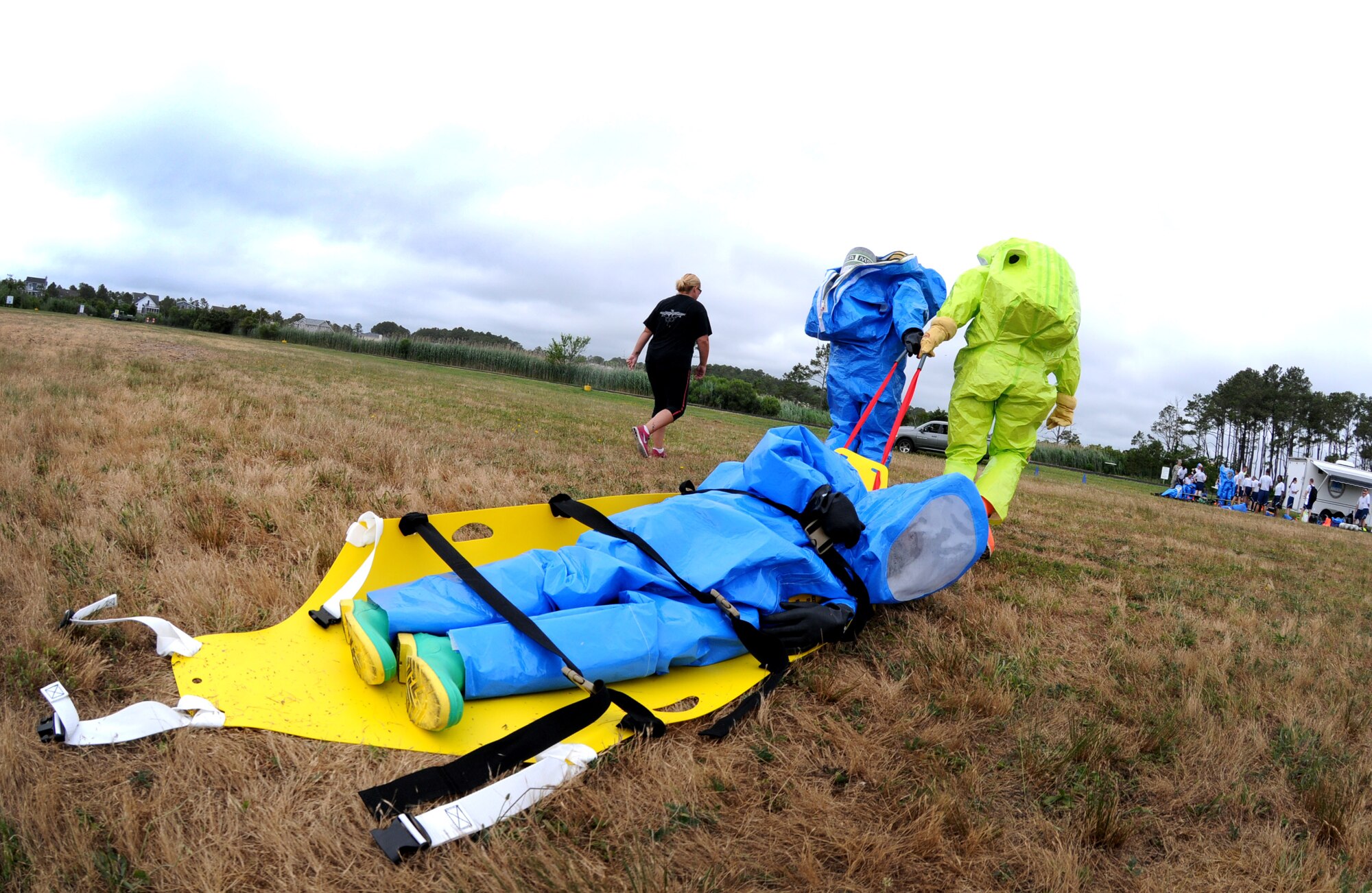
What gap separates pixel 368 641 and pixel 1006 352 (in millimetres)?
4001

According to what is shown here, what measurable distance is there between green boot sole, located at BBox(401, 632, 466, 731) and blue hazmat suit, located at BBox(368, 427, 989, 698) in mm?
43

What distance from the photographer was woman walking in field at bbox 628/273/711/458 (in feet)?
22.6

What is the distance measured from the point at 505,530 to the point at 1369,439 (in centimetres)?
7421

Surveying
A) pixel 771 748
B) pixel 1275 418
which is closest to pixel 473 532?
pixel 771 748

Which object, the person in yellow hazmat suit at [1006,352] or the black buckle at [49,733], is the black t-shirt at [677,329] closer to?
the person in yellow hazmat suit at [1006,352]

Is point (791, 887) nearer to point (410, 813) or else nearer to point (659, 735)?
point (659, 735)

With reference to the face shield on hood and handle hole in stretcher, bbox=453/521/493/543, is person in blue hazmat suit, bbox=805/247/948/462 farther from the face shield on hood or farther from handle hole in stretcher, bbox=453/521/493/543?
handle hole in stretcher, bbox=453/521/493/543

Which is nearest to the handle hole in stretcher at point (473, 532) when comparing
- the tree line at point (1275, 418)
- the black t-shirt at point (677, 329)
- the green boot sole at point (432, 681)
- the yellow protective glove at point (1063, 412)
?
the green boot sole at point (432, 681)

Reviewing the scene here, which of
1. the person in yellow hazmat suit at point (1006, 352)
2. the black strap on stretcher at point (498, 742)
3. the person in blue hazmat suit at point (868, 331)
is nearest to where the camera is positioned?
the black strap on stretcher at point (498, 742)

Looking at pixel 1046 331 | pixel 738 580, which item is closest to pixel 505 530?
pixel 738 580

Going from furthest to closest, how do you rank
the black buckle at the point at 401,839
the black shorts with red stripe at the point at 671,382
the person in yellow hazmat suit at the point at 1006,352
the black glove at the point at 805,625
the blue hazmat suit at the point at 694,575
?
the black shorts with red stripe at the point at 671,382 → the person in yellow hazmat suit at the point at 1006,352 → the black glove at the point at 805,625 → the blue hazmat suit at the point at 694,575 → the black buckle at the point at 401,839

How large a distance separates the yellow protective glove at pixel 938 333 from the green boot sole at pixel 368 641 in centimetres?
372

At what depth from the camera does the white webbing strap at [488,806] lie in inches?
51.7

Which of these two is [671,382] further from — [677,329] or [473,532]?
[473,532]
